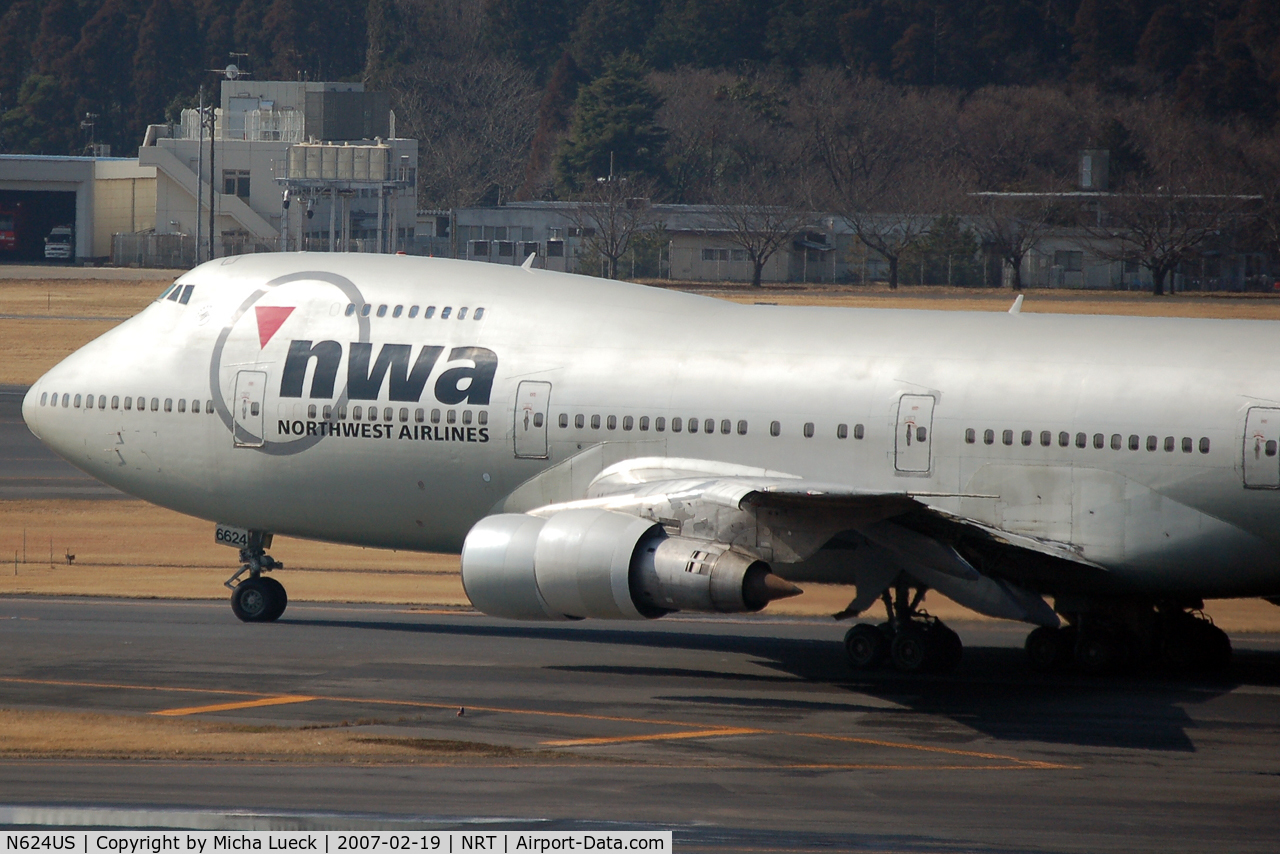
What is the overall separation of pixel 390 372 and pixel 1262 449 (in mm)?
14056

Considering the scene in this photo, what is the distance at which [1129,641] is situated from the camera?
2784 cm

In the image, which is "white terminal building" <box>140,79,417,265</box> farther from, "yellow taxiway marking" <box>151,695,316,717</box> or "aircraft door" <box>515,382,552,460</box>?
"yellow taxiway marking" <box>151,695,316,717</box>

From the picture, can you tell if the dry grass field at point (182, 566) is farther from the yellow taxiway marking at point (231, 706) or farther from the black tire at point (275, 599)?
the yellow taxiway marking at point (231, 706)

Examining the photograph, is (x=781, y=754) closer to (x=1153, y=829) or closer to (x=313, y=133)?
(x=1153, y=829)

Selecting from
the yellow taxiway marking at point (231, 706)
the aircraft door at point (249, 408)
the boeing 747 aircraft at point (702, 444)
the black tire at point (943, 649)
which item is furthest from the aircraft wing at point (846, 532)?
the aircraft door at point (249, 408)

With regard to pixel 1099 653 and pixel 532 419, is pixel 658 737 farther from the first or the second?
pixel 1099 653

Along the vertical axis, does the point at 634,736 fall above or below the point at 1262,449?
below

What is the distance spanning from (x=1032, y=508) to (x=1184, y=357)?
3277 millimetres

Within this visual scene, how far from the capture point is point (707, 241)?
383 ft

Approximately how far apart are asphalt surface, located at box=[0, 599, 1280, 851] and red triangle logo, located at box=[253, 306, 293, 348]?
17.2 ft

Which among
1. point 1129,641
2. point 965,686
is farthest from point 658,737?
point 1129,641

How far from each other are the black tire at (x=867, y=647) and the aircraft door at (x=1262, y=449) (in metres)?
6.18

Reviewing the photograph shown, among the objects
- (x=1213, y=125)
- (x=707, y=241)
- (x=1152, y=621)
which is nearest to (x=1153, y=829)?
(x=1152, y=621)

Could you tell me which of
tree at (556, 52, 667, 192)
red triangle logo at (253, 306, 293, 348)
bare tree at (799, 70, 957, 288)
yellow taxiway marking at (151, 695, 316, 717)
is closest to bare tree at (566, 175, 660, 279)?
tree at (556, 52, 667, 192)
